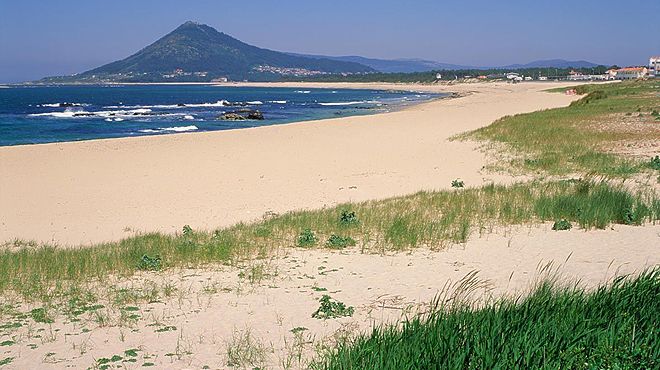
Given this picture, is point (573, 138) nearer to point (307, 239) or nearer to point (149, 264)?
point (307, 239)

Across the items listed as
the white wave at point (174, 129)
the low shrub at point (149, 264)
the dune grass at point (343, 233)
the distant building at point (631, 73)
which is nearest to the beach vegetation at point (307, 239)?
the dune grass at point (343, 233)

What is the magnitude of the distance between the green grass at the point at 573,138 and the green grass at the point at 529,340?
10232mm

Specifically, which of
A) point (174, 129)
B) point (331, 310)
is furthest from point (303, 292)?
point (174, 129)

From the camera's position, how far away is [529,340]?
3785 millimetres

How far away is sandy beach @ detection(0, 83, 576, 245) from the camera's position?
13234 mm

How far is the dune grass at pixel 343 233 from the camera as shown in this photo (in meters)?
7.92

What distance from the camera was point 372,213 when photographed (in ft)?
35.4

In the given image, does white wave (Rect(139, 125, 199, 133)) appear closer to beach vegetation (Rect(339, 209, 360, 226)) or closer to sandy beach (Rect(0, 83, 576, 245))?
sandy beach (Rect(0, 83, 576, 245))

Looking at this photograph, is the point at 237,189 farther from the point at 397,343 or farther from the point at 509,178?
the point at 397,343

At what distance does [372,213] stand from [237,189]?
6564mm

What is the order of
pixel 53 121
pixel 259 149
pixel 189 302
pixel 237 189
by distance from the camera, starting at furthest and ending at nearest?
pixel 53 121
pixel 259 149
pixel 237 189
pixel 189 302

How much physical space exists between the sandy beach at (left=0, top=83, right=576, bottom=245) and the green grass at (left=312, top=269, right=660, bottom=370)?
857cm

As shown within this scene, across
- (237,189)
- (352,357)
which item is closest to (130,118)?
(237,189)

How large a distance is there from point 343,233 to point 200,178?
10105 mm
